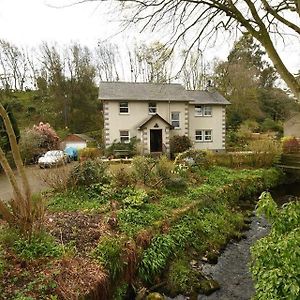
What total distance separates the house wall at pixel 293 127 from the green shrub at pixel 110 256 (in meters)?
30.8

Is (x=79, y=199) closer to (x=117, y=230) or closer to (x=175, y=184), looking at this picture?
(x=117, y=230)

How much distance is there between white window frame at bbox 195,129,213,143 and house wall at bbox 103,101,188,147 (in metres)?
2.38

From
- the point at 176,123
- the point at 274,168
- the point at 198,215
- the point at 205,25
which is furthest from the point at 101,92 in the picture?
the point at 205,25

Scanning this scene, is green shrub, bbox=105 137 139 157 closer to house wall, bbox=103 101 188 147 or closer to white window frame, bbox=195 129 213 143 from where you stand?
house wall, bbox=103 101 188 147

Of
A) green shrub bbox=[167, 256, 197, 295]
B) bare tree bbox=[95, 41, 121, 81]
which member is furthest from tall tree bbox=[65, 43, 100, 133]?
green shrub bbox=[167, 256, 197, 295]

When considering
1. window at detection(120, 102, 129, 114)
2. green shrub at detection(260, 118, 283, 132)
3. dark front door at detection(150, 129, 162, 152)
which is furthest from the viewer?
green shrub at detection(260, 118, 283, 132)

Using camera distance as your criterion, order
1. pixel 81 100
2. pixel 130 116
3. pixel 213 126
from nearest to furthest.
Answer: pixel 130 116 < pixel 213 126 < pixel 81 100

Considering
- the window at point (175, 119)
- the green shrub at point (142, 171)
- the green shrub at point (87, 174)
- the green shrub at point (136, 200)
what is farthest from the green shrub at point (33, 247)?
the window at point (175, 119)

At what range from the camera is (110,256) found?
21.6ft

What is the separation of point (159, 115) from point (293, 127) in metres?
17.6

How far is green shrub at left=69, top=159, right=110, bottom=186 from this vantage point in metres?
11.1

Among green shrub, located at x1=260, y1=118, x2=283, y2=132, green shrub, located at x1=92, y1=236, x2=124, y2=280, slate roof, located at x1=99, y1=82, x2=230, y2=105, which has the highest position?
slate roof, located at x1=99, y1=82, x2=230, y2=105

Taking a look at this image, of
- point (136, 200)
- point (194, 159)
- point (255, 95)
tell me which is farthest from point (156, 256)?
point (255, 95)

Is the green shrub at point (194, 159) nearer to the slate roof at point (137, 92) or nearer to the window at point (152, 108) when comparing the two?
the slate roof at point (137, 92)
